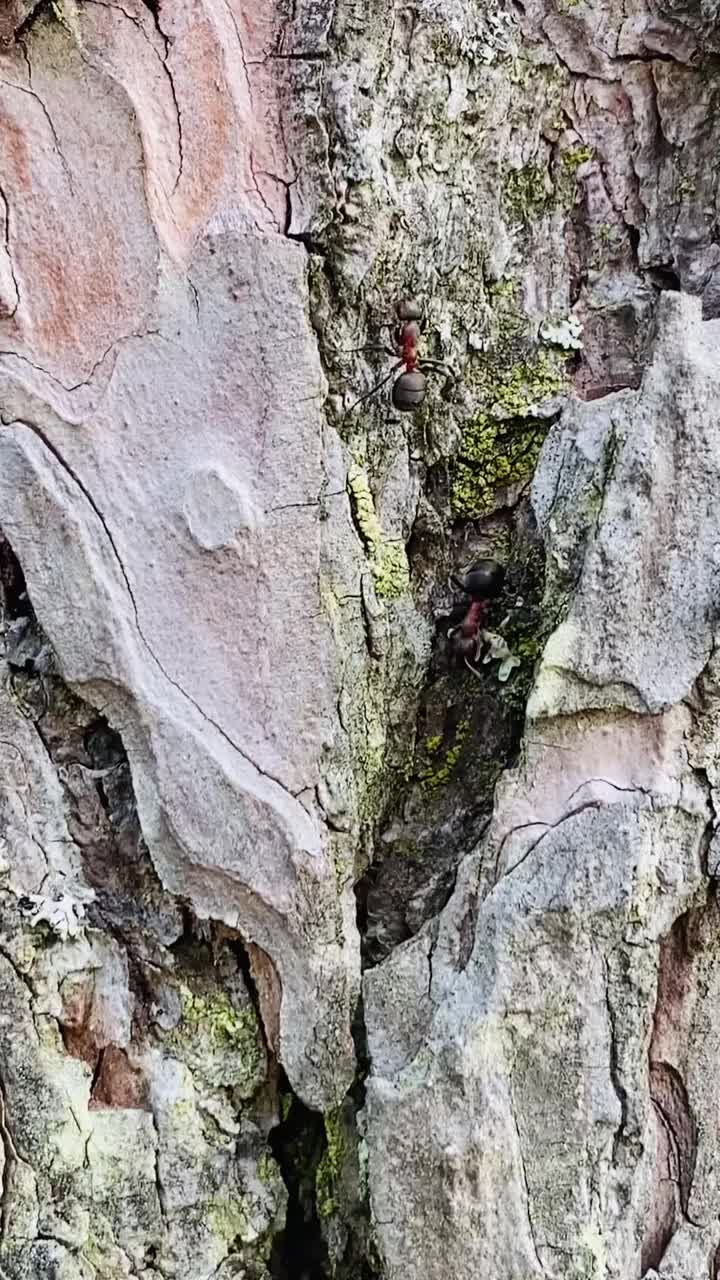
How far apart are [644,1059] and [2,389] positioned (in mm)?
1087

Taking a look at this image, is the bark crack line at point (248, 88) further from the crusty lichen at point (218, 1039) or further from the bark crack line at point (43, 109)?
the crusty lichen at point (218, 1039)

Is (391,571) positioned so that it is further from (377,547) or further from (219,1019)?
(219,1019)

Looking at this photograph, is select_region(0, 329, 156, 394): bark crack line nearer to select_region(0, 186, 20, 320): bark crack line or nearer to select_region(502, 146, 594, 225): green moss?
select_region(0, 186, 20, 320): bark crack line

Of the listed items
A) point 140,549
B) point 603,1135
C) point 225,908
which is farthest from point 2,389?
point 603,1135

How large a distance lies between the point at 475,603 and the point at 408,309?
1.27ft

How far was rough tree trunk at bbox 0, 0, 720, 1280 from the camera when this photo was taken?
1.27 meters

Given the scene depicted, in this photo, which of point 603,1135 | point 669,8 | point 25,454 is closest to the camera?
point 603,1135

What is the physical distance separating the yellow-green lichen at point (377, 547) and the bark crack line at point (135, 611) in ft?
0.89

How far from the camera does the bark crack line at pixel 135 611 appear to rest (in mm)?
1375

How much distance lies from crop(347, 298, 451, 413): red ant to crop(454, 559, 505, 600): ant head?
0.75 ft

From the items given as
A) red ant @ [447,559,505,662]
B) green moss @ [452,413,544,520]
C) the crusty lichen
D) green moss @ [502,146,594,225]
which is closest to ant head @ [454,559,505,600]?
red ant @ [447,559,505,662]

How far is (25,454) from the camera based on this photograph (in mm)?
1378

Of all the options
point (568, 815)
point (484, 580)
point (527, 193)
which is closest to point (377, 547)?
point (484, 580)

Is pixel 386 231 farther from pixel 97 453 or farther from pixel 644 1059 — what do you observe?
pixel 644 1059
